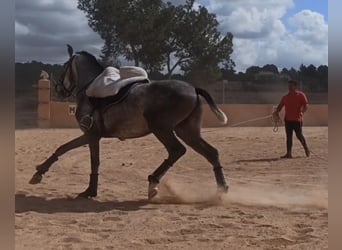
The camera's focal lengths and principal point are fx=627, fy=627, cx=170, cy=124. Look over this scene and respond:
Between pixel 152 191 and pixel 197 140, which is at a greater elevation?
pixel 197 140

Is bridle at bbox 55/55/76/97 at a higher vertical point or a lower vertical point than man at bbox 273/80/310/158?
higher

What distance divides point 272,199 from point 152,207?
1599 millimetres

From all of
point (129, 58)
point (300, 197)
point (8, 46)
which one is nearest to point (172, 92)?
point (300, 197)

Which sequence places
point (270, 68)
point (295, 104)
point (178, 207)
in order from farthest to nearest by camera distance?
1. point (270, 68)
2. point (295, 104)
3. point (178, 207)

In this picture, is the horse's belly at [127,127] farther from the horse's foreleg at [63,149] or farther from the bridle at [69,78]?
the bridle at [69,78]

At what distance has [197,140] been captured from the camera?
7.96m

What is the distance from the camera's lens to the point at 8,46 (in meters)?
1.75

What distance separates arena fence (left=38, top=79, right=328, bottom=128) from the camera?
23812mm

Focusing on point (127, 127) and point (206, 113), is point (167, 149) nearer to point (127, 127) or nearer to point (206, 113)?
point (127, 127)

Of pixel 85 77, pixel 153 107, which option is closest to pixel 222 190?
pixel 153 107

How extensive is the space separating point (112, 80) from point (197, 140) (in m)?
1.32

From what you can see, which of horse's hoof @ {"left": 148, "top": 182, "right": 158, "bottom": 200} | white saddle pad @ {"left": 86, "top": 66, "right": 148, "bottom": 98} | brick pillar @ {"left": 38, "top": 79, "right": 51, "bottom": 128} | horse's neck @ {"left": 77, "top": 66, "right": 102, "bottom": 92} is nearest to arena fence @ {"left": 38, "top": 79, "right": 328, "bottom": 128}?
brick pillar @ {"left": 38, "top": 79, "right": 51, "bottom": 128}

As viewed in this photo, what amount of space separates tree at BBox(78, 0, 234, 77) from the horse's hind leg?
28.2m

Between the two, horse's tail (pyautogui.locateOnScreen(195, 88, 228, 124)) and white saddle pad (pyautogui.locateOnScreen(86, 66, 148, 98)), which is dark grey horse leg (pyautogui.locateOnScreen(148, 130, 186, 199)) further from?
white saddle pad (pyautogui.locateOnScreen(86, 66, 148, 98))
